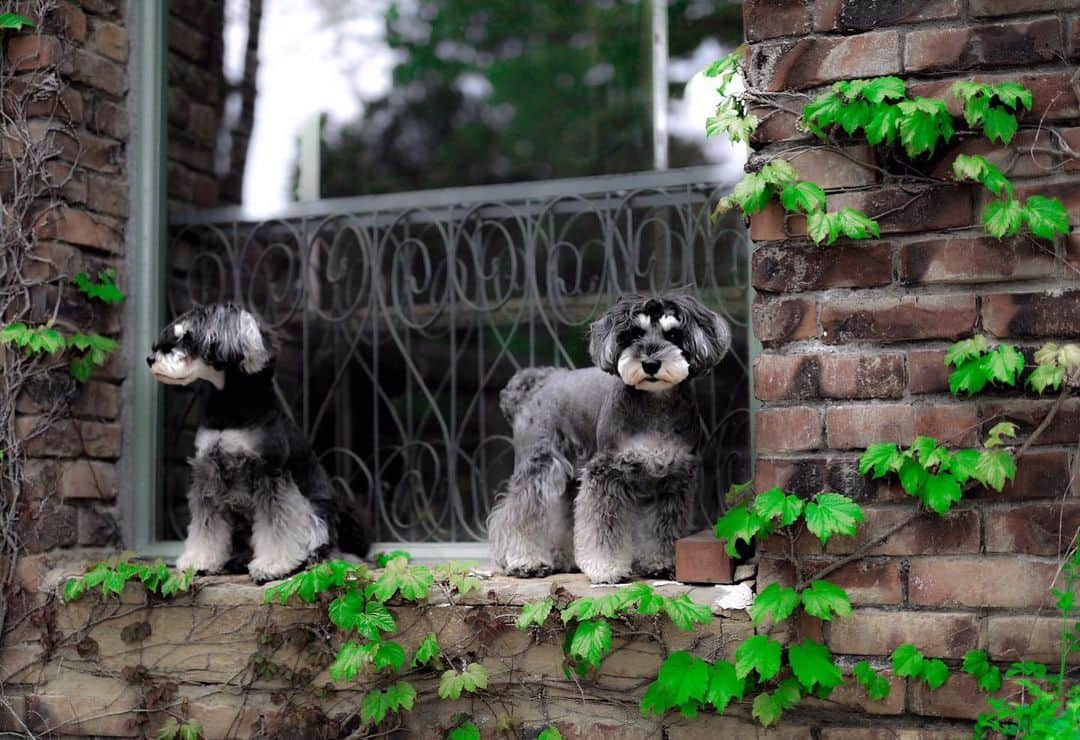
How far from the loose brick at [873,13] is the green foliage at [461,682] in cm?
187

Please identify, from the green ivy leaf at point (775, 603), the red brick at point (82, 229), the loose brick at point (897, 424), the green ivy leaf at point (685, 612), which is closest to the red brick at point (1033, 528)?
the loose brick at point (897, 424)

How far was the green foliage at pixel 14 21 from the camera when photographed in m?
3.59

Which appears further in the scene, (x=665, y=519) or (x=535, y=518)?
(x=535, y=518)

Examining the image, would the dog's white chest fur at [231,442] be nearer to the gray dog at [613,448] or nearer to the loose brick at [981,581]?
the gray dog at [613,448]

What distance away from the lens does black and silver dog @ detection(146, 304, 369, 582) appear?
3.32 metres

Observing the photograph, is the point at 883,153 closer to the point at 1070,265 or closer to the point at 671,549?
the point at 1070,265

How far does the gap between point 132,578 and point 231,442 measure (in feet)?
1.67

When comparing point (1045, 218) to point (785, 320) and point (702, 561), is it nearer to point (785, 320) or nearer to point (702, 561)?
point (785, 320)

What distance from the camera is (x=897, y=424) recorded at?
8.83ft

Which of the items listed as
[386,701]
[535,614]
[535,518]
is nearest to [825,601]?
[535,614]

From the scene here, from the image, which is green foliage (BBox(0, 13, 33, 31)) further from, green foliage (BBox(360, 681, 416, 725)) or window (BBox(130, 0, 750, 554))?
green foliage (BBox(360, 681, 416, 725))

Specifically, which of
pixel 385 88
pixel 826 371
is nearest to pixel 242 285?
pixel 385 88

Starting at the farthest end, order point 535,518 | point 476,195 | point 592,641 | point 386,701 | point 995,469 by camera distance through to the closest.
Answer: point 476,195, point 535,518, point 386,701, point 592,641, point 995,469

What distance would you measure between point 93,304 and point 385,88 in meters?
1.85
